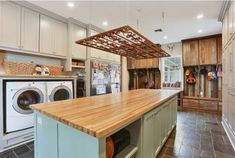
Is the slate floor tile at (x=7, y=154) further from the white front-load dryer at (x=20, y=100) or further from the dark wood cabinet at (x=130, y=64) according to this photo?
the dark wood cabinet at (x=130, y=64)

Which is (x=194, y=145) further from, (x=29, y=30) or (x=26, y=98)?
(x=29, y=30)

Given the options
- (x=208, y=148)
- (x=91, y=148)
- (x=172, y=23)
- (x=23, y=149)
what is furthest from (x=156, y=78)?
(x=91, y=148)

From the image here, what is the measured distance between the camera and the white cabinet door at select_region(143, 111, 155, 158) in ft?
4.69

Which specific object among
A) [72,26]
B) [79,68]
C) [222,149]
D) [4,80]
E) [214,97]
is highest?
[72,26]

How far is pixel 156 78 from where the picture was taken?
6.31 metres

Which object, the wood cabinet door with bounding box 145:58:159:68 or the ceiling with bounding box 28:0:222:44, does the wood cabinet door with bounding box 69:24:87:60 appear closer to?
the ceiling with bounding box 28:0:222:44

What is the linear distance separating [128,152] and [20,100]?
228 cm

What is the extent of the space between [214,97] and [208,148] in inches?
140

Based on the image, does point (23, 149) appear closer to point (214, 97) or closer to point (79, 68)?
point (79, 68)

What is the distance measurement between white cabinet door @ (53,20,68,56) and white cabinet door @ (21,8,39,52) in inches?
18.4

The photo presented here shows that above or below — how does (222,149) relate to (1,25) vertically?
below

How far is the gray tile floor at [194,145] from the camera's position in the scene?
214 centimetres

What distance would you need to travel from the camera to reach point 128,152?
4.26 ft

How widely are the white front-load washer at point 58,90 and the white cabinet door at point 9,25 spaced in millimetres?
1142
